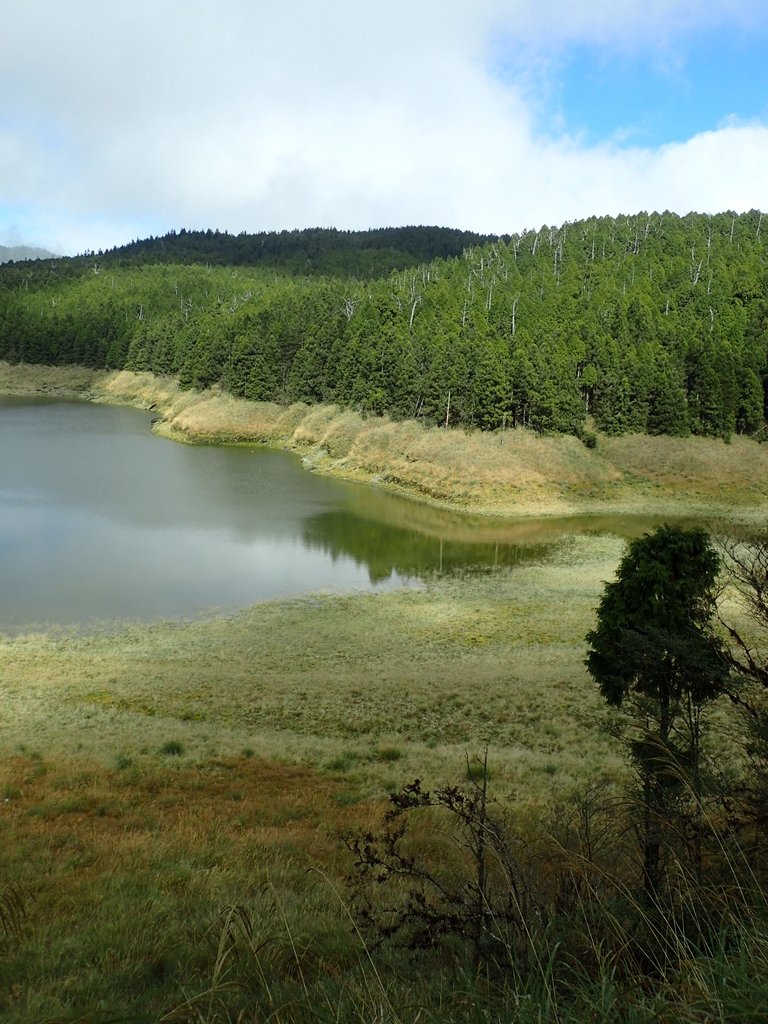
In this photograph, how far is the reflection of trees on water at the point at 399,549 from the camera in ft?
130

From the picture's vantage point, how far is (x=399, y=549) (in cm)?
4281

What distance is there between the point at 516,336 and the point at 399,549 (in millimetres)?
40175

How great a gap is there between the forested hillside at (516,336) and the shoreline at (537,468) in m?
2.59

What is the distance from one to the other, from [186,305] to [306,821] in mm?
151475

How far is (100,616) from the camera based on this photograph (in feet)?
94.7

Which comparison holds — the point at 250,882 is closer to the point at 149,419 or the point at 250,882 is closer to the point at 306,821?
the point at 306,821

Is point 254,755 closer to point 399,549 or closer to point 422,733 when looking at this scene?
point 422,733

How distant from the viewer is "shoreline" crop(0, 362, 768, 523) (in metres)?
56.9

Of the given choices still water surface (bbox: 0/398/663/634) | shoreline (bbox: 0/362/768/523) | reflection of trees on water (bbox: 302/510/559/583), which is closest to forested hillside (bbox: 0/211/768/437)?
shoreline (bbox: 0/362/768/523)

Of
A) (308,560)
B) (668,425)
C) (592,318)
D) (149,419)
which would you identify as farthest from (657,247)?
(308,560)

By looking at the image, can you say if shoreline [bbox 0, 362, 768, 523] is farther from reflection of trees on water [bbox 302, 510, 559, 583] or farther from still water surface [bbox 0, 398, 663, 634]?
reflection of trees on water [bbox 302, 510, 559, 583]

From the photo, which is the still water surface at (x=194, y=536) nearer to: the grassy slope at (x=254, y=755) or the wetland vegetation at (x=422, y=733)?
the wetland vegetation at (x=422, y=733)

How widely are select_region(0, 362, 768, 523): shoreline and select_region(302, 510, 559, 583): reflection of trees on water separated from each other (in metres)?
9.34

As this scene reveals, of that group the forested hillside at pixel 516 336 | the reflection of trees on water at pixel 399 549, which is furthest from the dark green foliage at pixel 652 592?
the forested hillside at pixel 516 336
